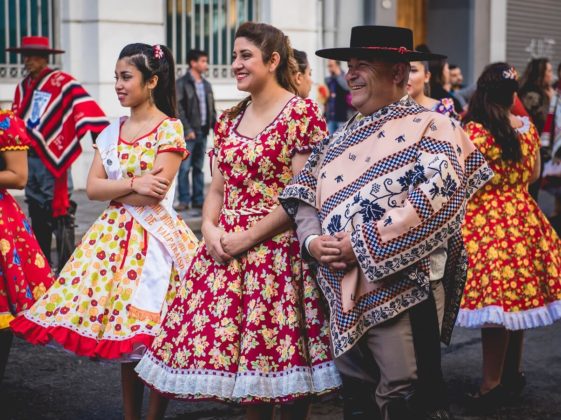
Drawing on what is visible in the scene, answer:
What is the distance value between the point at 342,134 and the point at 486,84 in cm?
193

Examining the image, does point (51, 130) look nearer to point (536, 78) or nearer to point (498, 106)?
point (498, 106)

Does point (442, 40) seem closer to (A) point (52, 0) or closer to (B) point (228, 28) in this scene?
(B) point (228, 28)

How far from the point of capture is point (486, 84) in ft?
18.3

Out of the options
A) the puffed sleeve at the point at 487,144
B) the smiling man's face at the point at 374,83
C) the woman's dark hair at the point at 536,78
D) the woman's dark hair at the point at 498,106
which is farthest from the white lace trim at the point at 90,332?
the woman's dark hair at the point at 536,78

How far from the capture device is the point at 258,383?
3.96 meters

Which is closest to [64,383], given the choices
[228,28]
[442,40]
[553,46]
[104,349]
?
[104,349]

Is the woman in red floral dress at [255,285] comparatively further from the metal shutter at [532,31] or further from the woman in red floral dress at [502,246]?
the metal shutter at [532,31]

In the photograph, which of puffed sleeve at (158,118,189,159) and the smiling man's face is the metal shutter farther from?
the smiling man's face

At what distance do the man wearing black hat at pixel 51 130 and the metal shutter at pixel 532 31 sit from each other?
14.6 metres

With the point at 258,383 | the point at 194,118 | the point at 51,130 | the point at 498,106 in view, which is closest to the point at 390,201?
the point at 258,383

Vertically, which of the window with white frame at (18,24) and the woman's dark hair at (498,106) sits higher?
the window with white frame at (18,24)

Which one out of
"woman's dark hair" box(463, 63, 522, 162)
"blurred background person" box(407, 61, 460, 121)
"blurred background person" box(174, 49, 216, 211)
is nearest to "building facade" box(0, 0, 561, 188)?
"blurred background person" box(174, 49, 216, 211)

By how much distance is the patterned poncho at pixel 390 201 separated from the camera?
141 inches

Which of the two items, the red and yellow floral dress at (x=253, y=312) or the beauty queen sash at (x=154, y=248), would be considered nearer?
the red and yellow floral dress at (x=253, y=312)
